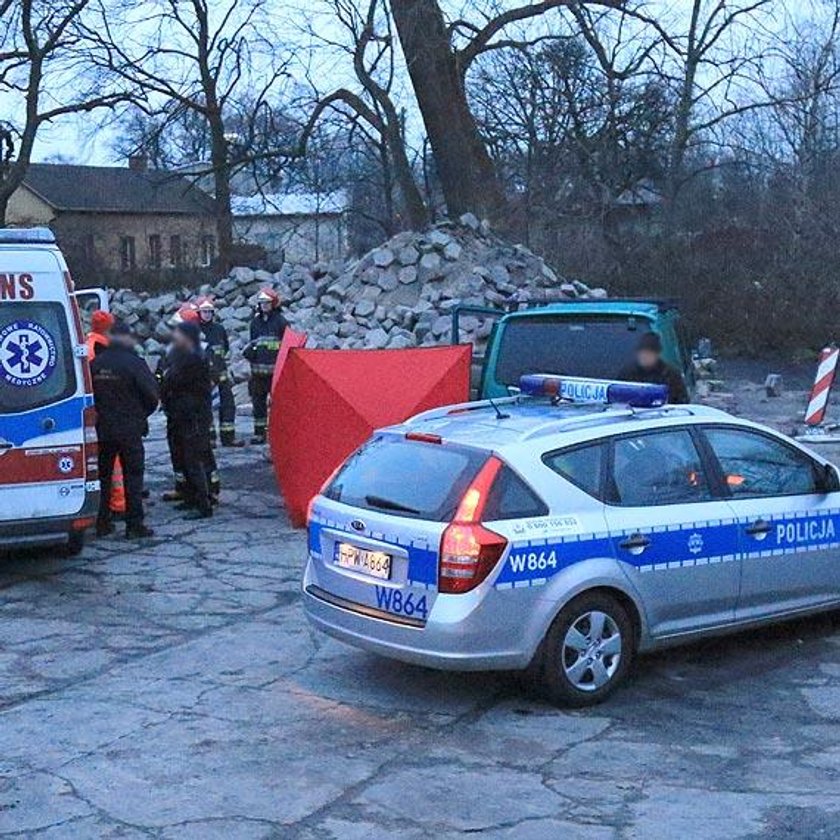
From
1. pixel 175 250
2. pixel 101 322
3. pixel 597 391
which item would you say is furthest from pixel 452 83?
pixel 175 250

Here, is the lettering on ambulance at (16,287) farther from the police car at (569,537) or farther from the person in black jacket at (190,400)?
the police car at (569,537)

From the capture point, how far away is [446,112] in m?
24.6

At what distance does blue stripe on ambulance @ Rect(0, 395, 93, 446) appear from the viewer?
30.1 ft

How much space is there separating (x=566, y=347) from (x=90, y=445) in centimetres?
394

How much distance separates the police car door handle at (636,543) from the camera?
21.4ft

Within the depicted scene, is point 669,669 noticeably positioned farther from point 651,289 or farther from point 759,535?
point 651,289

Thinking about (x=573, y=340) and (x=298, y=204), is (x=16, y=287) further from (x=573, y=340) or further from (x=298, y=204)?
(x=298, y=204)

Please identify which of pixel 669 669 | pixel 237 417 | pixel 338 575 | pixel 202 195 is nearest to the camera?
pixel 338 575

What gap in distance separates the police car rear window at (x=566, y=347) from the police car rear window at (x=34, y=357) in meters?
3.64

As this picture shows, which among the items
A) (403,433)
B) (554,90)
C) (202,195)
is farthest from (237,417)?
(202,195)

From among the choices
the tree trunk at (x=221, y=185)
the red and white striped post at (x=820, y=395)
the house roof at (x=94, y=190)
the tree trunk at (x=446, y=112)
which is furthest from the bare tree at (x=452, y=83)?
the house roof at (x=94, y=190)

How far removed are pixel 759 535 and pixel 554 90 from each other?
25.7 metres

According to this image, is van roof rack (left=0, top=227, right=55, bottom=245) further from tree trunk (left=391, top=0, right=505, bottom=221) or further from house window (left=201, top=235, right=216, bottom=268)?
house window (left=201, top=235, right=216, bottom=268)

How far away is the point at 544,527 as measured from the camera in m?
6.27
